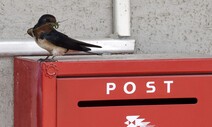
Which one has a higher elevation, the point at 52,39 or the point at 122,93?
the point at 52,39

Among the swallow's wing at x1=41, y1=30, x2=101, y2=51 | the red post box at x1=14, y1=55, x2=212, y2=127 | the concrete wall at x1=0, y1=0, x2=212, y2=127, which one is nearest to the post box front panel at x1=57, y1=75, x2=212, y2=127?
the red post box at x1=14, y1=55, x2=212, y2=127

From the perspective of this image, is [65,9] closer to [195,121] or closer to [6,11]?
[6,11]

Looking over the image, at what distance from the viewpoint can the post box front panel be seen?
188 cm

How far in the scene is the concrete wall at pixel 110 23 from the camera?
103 inches

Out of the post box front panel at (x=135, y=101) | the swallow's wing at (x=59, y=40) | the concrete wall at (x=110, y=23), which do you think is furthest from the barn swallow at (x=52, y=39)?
the concrete wall at (x=110, y=23)

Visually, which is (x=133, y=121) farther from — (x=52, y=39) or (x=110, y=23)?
(x=110, y=23)

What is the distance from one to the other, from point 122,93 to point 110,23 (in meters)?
0.84

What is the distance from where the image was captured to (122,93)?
1.90 metres

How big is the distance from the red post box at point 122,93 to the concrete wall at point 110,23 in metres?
0.64

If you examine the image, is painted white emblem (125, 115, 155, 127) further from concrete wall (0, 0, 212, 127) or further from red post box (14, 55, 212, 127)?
concrete wall (0, 0, 212, 127)

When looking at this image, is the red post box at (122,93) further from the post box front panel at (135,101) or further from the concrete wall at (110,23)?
the concrete wall at (110,23)

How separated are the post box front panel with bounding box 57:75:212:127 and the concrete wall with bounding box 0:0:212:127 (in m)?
0.78

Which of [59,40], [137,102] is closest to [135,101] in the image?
[137,102]

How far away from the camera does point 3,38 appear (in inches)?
102
